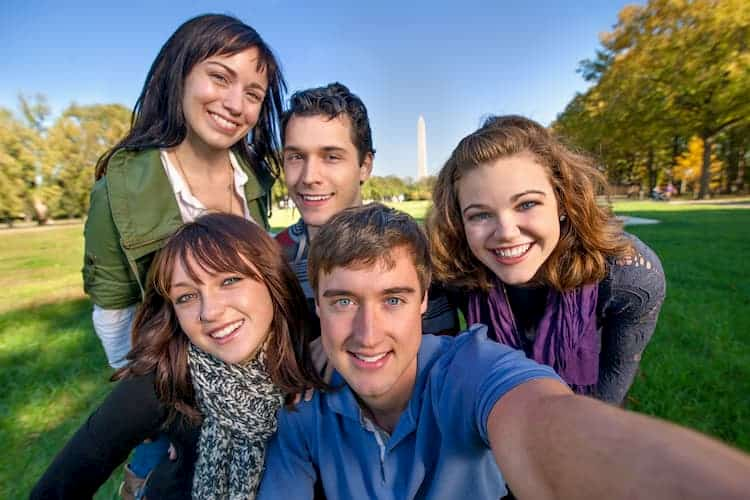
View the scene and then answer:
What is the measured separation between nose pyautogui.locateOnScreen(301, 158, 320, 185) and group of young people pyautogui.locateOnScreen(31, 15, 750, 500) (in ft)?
0.06

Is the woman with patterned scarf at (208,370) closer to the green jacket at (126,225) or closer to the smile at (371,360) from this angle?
the green jacket at (126,225)

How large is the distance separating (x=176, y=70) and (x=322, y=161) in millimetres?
956

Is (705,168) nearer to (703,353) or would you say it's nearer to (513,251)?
(703,353)

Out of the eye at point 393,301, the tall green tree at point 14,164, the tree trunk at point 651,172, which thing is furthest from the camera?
the tree trunk at point 651,172

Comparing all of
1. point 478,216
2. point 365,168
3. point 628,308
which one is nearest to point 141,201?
point 365,168

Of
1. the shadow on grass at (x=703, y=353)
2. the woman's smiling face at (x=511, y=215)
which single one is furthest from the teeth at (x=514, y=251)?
the shadow on grass at (x=703, y=353)

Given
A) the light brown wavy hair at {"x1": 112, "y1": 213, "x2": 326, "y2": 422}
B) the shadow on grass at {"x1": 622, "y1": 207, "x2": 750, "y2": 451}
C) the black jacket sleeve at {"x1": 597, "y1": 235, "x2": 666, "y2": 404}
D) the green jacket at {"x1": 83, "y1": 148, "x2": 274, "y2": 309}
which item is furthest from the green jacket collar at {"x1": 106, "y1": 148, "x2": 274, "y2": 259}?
the shadow on grass at {"x1": 622, "y1": 207, "x2": 750, "y2": 451}

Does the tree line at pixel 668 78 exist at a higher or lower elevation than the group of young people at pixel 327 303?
higher

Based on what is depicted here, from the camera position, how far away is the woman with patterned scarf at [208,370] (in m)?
1.83

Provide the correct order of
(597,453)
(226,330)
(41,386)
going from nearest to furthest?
(597,453), (226,330), (41,386)

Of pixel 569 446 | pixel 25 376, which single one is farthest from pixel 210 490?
pixel 25 376

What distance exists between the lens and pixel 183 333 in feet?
6.81

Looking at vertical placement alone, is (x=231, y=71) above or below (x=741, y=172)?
above

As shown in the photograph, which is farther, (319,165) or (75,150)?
(75,150)
